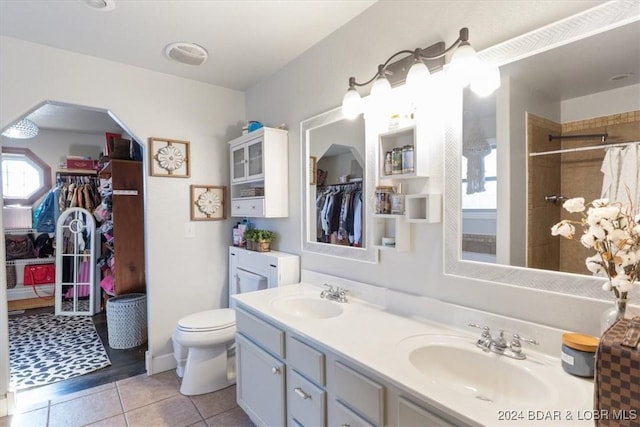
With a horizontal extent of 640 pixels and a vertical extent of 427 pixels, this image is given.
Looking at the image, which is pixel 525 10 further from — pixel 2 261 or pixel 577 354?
pixel 2 261

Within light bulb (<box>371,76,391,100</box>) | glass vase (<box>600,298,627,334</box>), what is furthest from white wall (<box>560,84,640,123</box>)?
light bulb (<box>371,76,391,100</box>)

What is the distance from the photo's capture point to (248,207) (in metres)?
2.60

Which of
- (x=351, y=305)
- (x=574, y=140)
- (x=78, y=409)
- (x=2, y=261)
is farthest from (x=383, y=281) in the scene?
(x=2, y=261)

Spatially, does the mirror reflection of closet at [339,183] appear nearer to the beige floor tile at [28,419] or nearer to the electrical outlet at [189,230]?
the electrical outlet at [189,230]

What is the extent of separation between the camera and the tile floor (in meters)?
1.98

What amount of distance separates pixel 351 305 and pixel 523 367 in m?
0.85

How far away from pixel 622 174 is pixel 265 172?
1.93m

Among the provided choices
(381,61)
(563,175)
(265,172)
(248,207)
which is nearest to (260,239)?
(248,207)

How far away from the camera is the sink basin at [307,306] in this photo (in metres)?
1.81

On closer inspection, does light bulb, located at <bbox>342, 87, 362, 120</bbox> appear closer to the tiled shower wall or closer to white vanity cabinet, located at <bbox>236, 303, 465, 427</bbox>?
the tiled shower wall

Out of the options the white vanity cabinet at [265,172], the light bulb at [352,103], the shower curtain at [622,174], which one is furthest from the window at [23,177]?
the shower curtain at [622,174]

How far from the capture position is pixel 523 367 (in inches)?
41.1

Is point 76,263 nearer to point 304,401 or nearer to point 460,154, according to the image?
point 304,401

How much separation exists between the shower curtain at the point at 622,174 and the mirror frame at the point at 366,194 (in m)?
0.97
